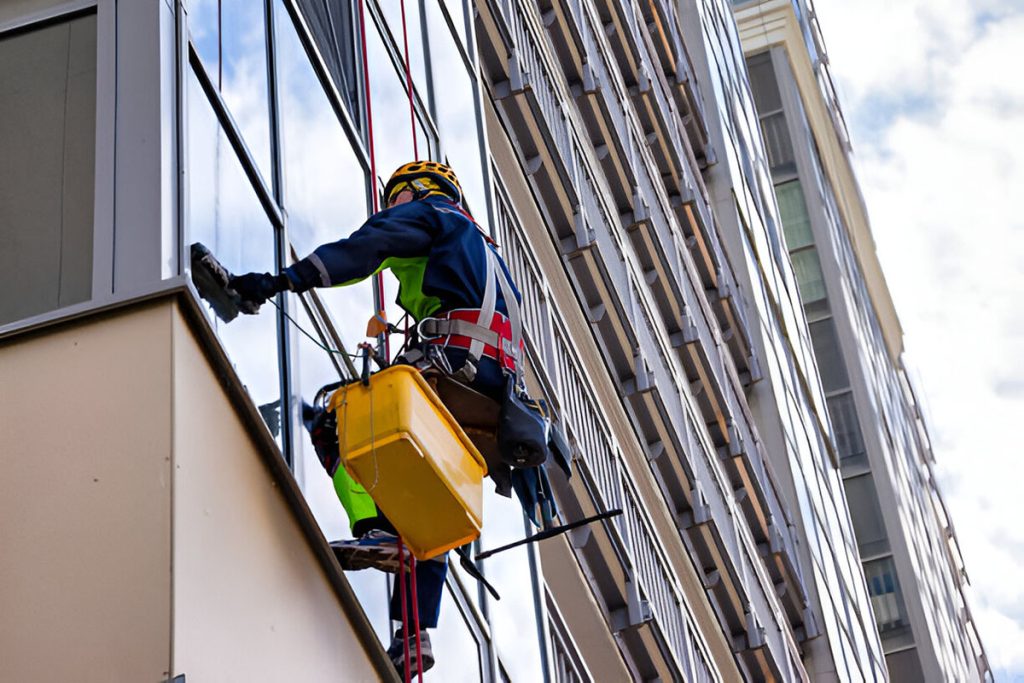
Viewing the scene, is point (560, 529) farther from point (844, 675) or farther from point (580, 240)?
point (844, 675)

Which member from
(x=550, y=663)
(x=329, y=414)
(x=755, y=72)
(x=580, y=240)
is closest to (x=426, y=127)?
(x=550, y=663)

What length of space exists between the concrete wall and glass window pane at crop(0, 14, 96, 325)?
285mm

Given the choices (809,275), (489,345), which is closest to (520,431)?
(489,345)

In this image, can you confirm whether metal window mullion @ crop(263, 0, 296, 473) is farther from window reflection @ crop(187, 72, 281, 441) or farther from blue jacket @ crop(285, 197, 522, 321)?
blue jacket @ crop(285, 197, 522, 321)

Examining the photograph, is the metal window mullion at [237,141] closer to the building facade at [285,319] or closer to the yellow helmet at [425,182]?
the building facade at [285,319]

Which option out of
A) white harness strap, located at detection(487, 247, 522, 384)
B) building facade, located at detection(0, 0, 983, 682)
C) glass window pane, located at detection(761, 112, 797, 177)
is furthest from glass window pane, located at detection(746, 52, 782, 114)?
white harness strap, located at detection(487, 247, 522, 384)

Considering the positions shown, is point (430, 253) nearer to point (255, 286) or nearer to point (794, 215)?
point (255, 286)

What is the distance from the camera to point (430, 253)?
7.61 metres

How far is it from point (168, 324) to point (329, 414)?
3.49ft

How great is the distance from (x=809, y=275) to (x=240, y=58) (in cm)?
4201

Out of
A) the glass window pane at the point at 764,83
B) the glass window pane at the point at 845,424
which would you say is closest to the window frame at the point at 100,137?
the glass window pane at the point at 845,424

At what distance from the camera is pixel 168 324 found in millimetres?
5910

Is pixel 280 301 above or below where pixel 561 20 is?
below

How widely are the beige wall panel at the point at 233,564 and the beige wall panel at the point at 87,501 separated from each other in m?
0.07
